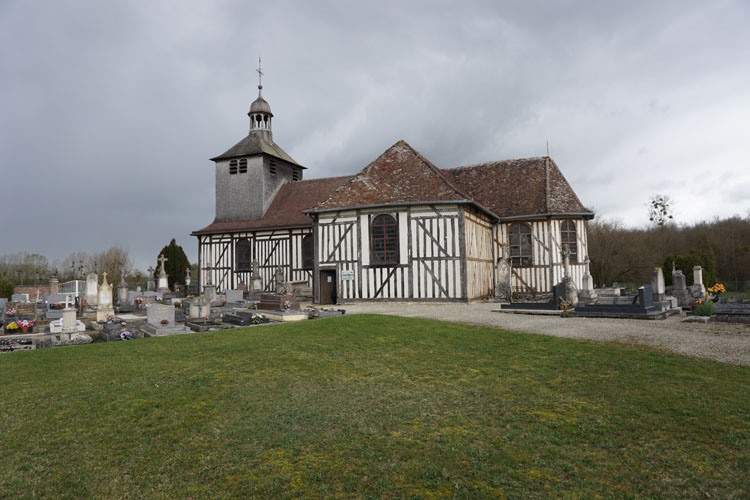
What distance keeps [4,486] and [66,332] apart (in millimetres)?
8302

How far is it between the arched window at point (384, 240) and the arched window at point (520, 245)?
6.70m

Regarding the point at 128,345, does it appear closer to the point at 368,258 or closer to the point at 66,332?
the point at 66,332

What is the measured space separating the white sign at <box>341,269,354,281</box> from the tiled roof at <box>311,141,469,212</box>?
2.71 m

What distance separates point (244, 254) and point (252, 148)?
636cm

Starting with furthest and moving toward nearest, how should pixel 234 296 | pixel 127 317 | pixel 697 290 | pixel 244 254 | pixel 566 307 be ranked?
pixel 244 254, pixel 234 296, pixel 697 290, pixel 127 317, pixel 566 307

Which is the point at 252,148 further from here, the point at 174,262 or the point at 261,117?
the point at 174,262

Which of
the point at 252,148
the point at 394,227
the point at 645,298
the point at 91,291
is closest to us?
the point at 645,298

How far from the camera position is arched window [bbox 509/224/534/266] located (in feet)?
69.4

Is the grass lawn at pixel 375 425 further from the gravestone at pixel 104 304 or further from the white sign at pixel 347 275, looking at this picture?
the white sign at pixel 347 275

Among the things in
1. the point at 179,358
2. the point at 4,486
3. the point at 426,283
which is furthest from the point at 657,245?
the point at 4,486

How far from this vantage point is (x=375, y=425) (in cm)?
402

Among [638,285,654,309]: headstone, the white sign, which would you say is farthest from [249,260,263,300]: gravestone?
[638,285,654,309]: headstone

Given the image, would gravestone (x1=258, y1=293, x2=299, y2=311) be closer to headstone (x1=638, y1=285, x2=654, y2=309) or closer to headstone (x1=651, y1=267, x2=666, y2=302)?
headstone (x1=638, y1=285, x2=654, y2=309)

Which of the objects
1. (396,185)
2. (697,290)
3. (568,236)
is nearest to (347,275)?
(396,185)
